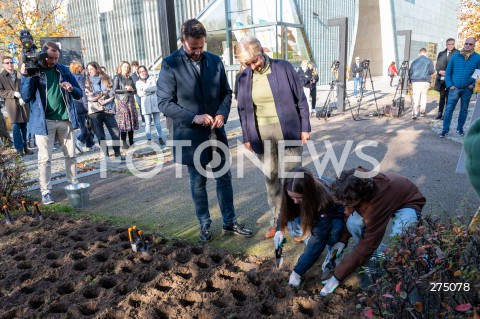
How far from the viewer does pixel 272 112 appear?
140 inches

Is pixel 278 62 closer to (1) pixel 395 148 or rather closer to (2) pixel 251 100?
(2) pixel 251 100

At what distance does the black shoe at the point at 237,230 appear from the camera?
3.68 meters

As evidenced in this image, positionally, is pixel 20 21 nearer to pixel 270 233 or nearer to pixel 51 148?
pixel 51 148

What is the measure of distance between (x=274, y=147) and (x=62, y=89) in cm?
302

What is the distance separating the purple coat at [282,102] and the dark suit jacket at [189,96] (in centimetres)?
22

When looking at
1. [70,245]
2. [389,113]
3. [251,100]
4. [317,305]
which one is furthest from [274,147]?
[389,113]

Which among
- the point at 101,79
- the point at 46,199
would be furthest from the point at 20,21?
the point at 46,199

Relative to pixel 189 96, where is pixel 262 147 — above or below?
below

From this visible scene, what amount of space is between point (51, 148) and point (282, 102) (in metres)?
3.23

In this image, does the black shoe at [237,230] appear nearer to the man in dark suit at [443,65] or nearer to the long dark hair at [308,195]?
the long dark hair at [308,195]

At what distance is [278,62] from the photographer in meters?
3.46

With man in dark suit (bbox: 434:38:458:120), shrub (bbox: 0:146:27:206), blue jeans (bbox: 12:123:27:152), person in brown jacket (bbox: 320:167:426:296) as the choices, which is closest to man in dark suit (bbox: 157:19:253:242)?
person in brown jacket (bbox: 320:167:426:296)

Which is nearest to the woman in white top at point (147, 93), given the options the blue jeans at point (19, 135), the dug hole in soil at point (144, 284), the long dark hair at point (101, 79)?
the long dark hair at point (101, 79)

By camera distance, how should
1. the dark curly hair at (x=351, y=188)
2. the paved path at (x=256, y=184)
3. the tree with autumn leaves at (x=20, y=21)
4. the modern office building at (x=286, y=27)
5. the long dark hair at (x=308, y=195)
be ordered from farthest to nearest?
the modern office building at (x=286, y=27) → the tree with autumn leaves at (x=20, y=21) → the paved path at (x=256, y=184) → the long dark hair at (x=308, y=195) → the dark curly hair at (x=351, y=188)
